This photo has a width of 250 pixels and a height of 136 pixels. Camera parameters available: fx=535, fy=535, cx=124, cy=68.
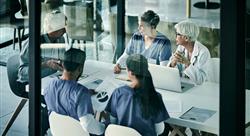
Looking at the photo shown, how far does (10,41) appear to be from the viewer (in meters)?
2.94

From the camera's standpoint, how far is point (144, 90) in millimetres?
2475

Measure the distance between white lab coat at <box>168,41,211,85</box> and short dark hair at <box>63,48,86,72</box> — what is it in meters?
0.56

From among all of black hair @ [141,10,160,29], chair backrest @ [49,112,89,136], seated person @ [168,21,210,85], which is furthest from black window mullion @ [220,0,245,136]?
chair backrest @ [49,112,89,136]

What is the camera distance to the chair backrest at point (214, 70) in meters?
2.24

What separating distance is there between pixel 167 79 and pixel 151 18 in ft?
0.93

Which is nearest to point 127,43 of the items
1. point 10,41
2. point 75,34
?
point 75,34

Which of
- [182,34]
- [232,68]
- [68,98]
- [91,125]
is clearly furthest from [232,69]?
[68,98]

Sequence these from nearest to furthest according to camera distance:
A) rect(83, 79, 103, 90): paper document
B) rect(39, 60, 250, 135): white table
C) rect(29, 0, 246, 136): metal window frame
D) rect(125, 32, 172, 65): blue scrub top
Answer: rect(29, 0, 246, 136): metal window frame, rect(39, 60, 250, 135): white table, rect(125, 32, 172, 65): blue scrub top, rect(83, 79, 103, 90): paper document

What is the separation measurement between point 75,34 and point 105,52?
216mm

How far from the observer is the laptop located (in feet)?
7.80

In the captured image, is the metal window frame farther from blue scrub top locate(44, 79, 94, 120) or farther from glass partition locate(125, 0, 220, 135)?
blue scrub top locate(44, 79, 94, 120)

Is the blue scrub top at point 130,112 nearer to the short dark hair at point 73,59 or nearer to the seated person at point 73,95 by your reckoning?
the seated person at point 73,95

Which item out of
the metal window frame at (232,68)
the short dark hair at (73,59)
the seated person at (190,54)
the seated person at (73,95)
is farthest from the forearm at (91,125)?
the metal window frame at (232,68)

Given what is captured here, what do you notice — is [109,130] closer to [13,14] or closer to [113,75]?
[113,75]
